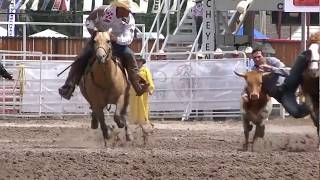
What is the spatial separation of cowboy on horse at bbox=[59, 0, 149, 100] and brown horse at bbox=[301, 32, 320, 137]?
10.8 feet

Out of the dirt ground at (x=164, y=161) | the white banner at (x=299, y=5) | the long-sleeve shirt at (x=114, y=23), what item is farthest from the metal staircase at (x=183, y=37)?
the white banner at (x=299, y=5)

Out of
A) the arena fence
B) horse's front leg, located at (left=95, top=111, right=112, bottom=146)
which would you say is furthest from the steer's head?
the arena fence

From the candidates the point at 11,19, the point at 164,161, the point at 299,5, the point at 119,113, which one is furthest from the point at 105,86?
the point at 11,19

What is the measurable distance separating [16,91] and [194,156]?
45.4 feet

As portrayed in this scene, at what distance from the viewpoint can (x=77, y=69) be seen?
1537 centimetres

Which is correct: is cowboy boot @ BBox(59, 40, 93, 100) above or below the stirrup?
above

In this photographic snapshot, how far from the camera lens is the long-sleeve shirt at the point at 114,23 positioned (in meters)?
15.4

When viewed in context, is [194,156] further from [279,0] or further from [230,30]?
[230,30]

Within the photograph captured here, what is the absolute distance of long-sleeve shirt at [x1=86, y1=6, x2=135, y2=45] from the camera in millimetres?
15422

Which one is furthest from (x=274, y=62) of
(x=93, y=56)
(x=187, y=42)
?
(x=187, y=42)

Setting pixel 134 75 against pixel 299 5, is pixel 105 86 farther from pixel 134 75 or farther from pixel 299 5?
pixel 299 5

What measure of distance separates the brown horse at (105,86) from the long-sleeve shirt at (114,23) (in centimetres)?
49

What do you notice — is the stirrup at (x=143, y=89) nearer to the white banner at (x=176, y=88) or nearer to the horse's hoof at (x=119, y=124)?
Result: the horse's hoof at (x=119, y=124)

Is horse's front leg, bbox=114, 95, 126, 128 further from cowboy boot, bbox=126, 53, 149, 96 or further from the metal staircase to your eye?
the metal staircase
